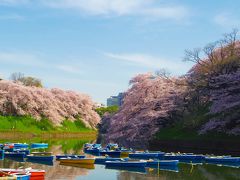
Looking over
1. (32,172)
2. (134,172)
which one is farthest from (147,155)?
(32,172)

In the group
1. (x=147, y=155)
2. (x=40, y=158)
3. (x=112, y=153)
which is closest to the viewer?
(x=40, y=158)

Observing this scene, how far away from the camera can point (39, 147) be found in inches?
2026

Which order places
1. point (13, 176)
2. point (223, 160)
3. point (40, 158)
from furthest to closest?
point (223, 160)
point (40, 158)
point (13, 176)

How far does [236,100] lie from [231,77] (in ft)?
10.8

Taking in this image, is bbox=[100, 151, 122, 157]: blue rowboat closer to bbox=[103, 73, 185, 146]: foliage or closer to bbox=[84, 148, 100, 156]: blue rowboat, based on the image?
bbox=[84, 148, 100, 156]: blue rowboat

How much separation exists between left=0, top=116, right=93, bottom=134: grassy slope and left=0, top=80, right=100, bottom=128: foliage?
1.27 metres

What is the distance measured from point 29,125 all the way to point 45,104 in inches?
396

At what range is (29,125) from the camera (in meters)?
77.8

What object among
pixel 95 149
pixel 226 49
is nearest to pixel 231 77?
pixel 226 49

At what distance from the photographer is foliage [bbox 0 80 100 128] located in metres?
79.4

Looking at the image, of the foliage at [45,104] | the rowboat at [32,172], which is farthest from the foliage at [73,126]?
the rowboat at [32,172]

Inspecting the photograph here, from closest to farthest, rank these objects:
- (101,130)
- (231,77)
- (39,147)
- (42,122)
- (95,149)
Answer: (95,149) < (231,77) < (39,147) < (42,122) < (101,130)

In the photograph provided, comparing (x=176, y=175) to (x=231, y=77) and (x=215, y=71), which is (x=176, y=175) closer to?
(x=231, y=77)

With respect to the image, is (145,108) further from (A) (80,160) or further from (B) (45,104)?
(B) (45,104)
